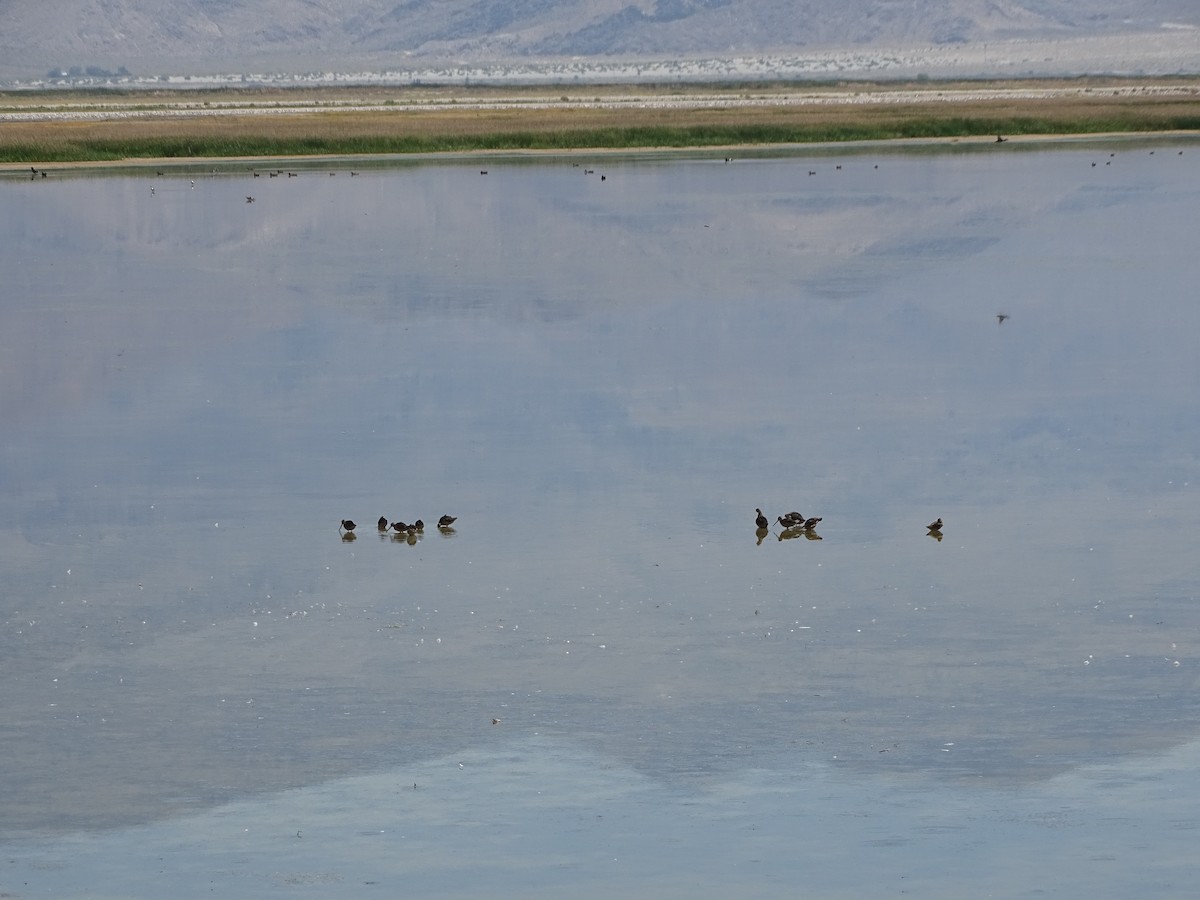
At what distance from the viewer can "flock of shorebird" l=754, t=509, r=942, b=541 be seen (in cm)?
1013

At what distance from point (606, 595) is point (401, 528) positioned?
1.74 metres

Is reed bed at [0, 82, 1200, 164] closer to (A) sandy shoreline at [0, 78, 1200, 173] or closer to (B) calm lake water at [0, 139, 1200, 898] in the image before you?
(A) sandy shoreline at [0, 78, 1200, 173]

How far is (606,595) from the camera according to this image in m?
9.22

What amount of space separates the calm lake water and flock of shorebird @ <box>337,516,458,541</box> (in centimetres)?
7

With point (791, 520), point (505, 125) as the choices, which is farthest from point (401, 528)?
point (505, 125)

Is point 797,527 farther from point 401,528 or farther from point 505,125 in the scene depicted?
point 505,125

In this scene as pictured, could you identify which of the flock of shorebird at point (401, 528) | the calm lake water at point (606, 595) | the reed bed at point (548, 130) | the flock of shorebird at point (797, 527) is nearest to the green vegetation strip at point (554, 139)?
the reed bed at point (548, 130)

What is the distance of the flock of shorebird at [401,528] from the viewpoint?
10500 mm

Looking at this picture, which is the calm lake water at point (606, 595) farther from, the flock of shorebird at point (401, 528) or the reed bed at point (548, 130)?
A: the reed bed at point (548, 130)

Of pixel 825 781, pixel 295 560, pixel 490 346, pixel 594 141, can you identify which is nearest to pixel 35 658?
pixel 295 560

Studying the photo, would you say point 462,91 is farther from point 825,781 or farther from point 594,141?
point 825,781

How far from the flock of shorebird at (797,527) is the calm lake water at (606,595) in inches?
3.9

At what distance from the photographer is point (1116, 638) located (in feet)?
27.4

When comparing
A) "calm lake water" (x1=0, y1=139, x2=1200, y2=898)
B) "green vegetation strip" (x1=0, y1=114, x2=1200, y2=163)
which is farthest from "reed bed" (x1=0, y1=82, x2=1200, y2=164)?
"calm lake water" (x1=0, y1=139, x2=1200, y2=898)
